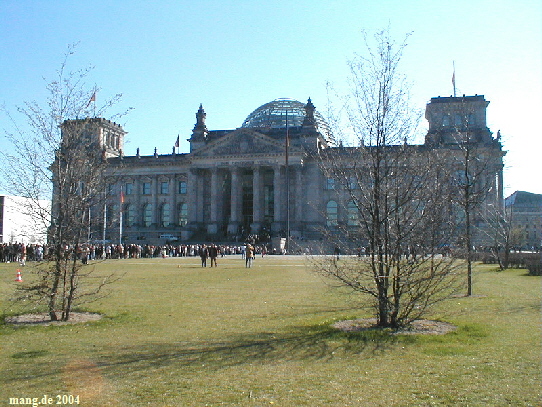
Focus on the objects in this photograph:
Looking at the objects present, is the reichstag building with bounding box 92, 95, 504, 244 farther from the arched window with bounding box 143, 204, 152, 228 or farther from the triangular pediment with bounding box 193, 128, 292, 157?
the triangular pediment with bounding box 193, 128, 292, 157

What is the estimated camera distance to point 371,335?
11.1 m

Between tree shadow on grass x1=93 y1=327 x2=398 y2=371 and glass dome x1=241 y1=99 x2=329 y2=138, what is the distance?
79.8 m

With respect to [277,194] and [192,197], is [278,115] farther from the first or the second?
[192,197]

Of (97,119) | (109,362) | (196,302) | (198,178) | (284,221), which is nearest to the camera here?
(109,362)

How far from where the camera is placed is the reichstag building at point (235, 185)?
7706 centimetres

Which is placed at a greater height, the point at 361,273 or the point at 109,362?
the point at 361,273

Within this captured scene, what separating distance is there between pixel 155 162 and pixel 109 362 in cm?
8385

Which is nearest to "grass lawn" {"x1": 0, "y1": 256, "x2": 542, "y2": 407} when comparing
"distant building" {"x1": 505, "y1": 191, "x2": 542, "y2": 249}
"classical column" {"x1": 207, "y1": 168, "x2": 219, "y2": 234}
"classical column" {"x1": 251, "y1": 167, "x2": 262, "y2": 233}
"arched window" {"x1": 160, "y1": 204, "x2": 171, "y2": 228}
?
"classical column" {"x1": 251, "y1": 167, "x2": 262, "y2": 233}

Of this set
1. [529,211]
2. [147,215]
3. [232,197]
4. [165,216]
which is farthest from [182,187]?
[529,211]

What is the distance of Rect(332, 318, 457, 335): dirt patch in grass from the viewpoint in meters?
11.5

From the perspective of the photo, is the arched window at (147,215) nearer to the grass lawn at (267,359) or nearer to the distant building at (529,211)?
the grass lawn at (267,359)

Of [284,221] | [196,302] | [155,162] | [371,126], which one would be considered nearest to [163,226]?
[155,162]

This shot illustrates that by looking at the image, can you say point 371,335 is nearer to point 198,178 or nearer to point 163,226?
point 198,178

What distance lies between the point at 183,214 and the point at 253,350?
80952 millimetres
